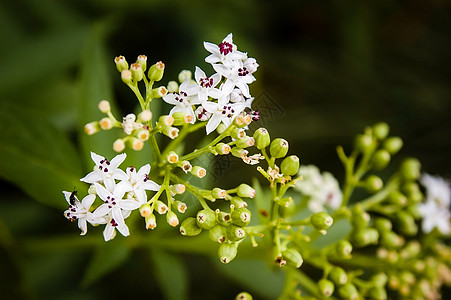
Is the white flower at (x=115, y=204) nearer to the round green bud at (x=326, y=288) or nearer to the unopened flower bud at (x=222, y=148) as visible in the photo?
the unopened flower bud at (x=222, y=148)

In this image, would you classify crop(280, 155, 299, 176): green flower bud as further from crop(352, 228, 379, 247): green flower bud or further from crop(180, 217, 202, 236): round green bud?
crop(352, 228, 379, 247): green flower bud

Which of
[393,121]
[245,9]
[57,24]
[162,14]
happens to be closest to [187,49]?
[162,14]

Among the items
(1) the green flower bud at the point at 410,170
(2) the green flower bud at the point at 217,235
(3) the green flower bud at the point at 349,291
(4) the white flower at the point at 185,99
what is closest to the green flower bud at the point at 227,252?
(2) the green flower bud at the point at 217,235

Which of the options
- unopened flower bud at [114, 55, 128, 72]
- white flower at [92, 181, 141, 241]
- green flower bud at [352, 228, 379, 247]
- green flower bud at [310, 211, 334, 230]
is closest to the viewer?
white flower at [92, 181, 141, 241]

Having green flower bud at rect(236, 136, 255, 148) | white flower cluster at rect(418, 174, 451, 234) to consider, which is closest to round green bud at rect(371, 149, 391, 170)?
white flower cluster at rect(418, 174, 451, 234)

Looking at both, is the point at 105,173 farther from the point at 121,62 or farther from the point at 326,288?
the point at 326,288

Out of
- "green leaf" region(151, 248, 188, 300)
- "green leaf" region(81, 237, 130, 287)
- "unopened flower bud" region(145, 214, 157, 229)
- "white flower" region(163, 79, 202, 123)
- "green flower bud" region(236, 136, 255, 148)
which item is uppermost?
"white flower" region(163, 79, 202, 123)
